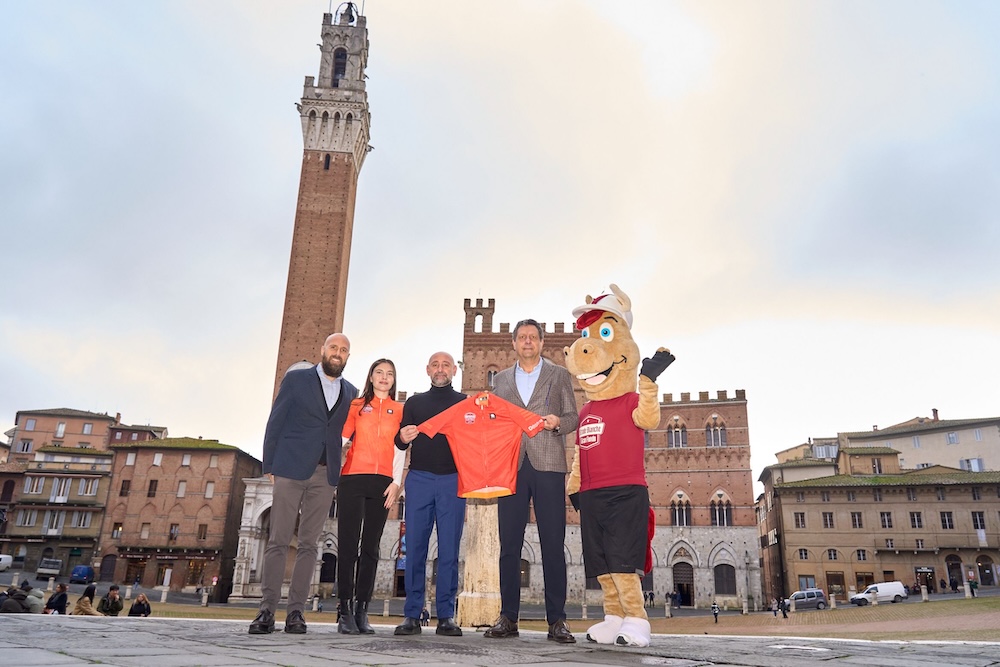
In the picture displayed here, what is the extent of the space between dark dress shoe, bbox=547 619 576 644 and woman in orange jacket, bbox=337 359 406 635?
1.56 metres

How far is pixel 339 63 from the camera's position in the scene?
4353 centimetres

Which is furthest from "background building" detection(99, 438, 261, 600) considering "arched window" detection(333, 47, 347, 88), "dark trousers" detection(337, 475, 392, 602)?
"dark trousers" detection(337, 475, 392, 602)

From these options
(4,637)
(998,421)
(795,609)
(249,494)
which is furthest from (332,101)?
(998,421)

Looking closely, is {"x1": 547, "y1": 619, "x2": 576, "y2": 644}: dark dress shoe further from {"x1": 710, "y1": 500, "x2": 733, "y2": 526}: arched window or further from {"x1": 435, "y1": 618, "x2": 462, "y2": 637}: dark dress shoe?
{"x1": 710, "y1": 500, "x2": 733, "y2": 526}: arched window

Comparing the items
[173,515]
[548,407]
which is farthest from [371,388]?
[173,515]

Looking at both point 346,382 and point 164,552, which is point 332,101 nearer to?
point 164,552

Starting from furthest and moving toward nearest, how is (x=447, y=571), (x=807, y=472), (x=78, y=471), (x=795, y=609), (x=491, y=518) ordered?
(x=807, y=472) → (x=78, y=471) → (x=795, y=609) → (x=491, y=518) → (x=447, y=571)

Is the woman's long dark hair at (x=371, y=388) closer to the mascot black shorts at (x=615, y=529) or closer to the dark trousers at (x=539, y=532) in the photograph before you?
the dark trousers at (x=539, y=532)

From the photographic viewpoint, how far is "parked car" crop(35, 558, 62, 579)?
120 ft

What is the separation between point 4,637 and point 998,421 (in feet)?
172

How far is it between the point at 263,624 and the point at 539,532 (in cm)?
226

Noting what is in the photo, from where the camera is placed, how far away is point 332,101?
41.2m

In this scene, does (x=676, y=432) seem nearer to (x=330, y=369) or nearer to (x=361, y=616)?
(x=330, y=369)

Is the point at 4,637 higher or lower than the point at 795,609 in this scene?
higher
